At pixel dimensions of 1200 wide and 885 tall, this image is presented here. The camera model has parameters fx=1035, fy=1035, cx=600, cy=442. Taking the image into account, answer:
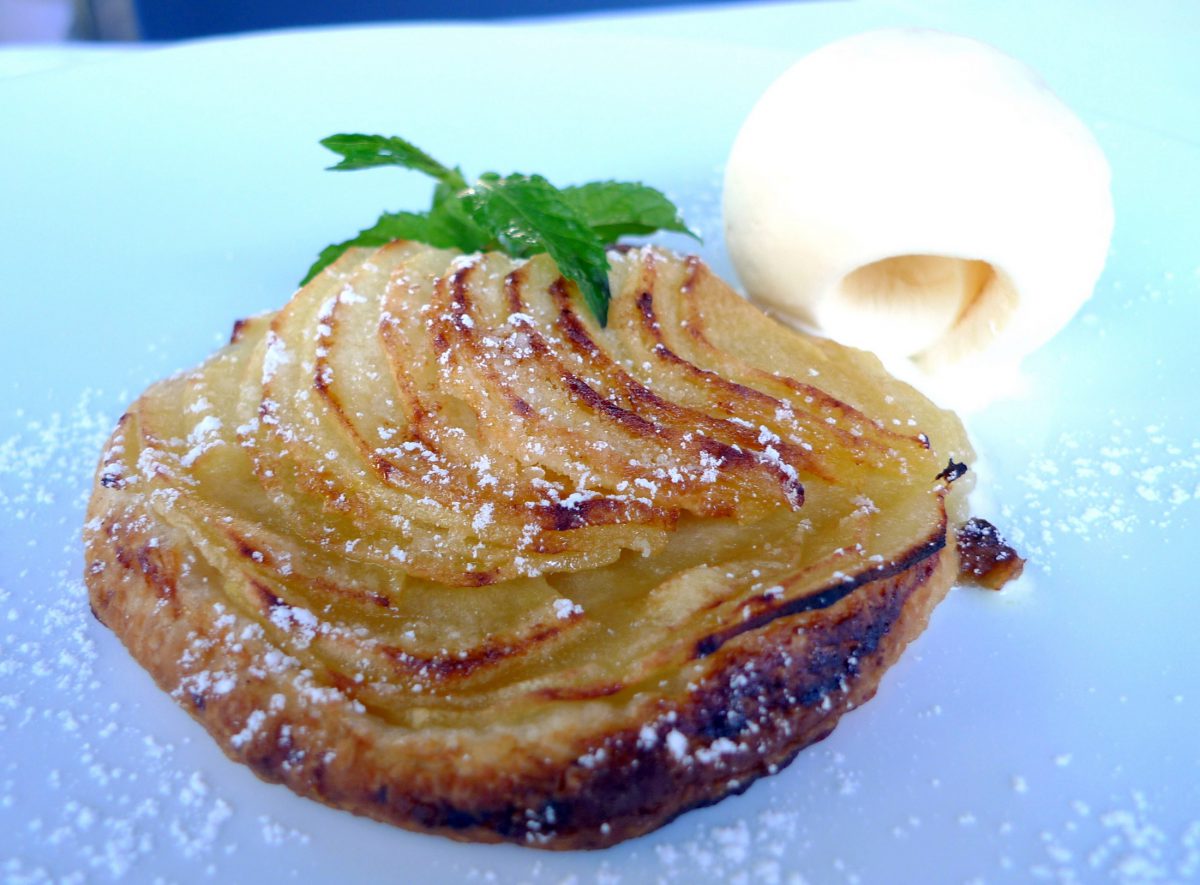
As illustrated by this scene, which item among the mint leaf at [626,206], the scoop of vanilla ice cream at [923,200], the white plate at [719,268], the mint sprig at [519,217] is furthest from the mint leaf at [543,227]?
the white plate at [719,268]

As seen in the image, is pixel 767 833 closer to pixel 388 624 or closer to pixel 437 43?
pixel 388 624

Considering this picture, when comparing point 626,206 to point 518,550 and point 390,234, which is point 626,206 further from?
point 518,550

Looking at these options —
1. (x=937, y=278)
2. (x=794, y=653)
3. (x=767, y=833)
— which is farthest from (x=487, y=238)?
(x=767, y=833)

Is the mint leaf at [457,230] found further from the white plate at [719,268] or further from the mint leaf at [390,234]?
the white plate at [719,268]

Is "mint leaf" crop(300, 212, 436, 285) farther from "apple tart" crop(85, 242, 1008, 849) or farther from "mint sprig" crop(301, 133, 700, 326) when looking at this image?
"apple tart" crop(85, 242, 1008, 849)

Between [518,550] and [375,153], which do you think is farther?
[375,153]

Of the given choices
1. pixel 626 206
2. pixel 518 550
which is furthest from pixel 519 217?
pixel 518 550
